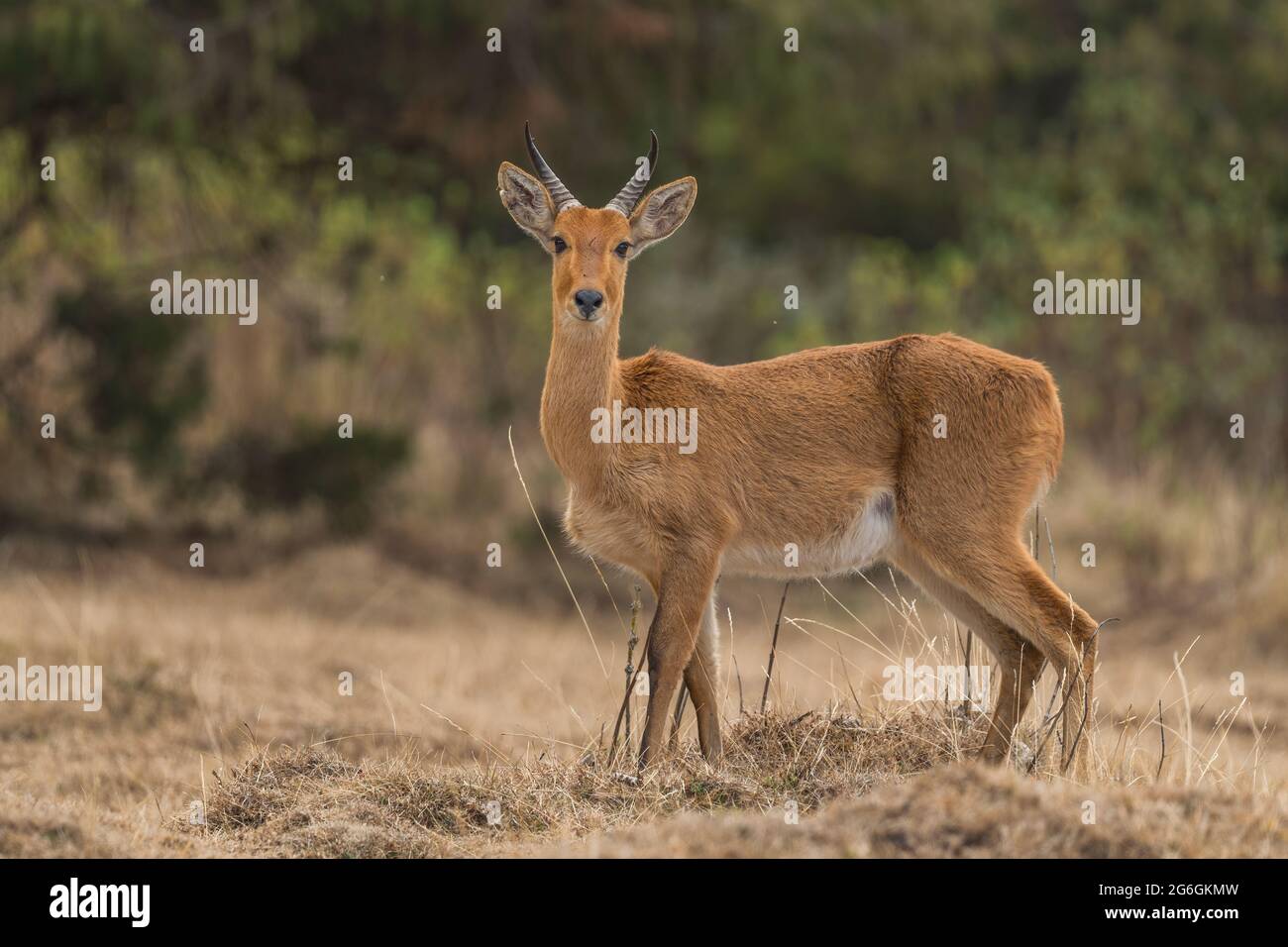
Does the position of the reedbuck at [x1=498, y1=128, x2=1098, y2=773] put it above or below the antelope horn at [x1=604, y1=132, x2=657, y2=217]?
below

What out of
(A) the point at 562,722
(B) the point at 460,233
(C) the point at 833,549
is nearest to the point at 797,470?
(C) the point at 833,549

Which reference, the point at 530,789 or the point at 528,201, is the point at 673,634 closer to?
the point at 530,789

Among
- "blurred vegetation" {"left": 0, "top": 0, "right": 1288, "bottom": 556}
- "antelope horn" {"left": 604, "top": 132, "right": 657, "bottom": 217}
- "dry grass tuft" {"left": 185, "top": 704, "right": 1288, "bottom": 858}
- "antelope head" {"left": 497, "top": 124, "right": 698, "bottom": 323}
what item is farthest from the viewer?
"blurred vegetation" {"left": 0, "top": 0, "right": 1288, "bottom": 556}

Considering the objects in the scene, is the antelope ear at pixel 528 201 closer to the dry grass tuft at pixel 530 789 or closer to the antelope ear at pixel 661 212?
the antelope ear at pixel 661 212

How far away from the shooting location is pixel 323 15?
15.1 meters

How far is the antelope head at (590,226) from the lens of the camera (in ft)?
24.3

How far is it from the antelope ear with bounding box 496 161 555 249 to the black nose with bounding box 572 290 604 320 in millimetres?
495

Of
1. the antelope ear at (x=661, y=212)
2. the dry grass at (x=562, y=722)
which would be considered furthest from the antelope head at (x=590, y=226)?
the dry grass at (x=562, y=722)

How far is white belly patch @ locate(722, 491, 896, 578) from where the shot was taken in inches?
304

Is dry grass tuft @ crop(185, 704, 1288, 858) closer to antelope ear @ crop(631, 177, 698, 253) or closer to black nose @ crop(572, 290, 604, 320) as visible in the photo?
black nose @ crop(572, 290, 604, 320)

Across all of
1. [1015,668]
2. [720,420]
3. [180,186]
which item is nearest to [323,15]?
[180,186]

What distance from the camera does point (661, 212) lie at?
7.84m

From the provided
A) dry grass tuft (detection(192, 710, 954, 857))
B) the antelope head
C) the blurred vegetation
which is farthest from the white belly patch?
the blurred vegetation

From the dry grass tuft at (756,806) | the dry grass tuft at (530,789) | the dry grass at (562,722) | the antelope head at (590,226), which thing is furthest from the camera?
the antelope head at (590,226)
